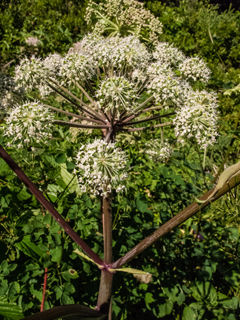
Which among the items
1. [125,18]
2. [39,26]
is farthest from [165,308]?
[39,26]

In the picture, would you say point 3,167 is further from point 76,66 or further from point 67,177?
point 76,66

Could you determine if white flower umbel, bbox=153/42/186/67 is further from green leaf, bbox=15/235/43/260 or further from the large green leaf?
the large green leaf

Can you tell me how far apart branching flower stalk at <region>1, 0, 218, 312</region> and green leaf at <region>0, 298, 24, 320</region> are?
21.8 inches

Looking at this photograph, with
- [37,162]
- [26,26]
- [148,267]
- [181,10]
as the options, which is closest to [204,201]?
[148,267]

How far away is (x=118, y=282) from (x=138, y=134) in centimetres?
166

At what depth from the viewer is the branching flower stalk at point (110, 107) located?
58.1 inches

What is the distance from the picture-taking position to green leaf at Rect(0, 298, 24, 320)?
1.39m

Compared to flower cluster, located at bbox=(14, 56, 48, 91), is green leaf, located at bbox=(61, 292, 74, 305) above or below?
below

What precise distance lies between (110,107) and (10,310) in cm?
143

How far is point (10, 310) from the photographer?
1410mm

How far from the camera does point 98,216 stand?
170 cm

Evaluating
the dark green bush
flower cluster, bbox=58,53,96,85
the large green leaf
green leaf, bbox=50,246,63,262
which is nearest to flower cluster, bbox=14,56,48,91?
flower cluster, bbox=58,53,96,85

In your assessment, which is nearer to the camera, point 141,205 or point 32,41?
point 141,205

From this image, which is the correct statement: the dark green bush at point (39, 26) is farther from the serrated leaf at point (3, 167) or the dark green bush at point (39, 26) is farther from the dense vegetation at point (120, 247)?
the serrated leaf at point (3, 167)
